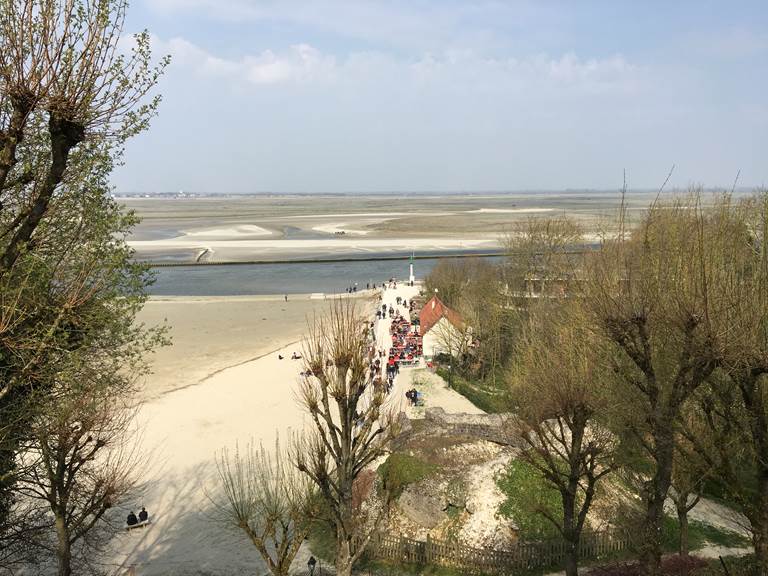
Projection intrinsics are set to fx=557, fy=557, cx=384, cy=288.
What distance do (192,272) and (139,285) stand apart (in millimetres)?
70641

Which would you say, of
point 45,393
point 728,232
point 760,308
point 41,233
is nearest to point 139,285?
point 41,233

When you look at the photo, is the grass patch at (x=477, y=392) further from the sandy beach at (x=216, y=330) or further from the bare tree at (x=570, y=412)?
the sandy beach at (x=216, y=330)

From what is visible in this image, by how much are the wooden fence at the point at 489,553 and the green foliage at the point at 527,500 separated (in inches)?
28.3

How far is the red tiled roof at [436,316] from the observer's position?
3522 centimetres

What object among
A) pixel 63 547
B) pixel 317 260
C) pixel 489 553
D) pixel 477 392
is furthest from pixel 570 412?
pixel 317 260

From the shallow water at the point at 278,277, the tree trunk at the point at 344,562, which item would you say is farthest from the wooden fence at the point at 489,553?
the shallow water at the point at 278,277

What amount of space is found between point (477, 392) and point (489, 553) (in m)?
15.6

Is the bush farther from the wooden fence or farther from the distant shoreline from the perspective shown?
the distant shoreline

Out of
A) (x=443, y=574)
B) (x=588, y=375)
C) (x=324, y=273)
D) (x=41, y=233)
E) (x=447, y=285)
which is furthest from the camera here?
(x=324, y=273)

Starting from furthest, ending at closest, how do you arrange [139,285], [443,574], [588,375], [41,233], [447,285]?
[447,285] → [443,574] → [588,375] → [139,285] → [41,233]

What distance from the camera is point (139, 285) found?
1195 cm

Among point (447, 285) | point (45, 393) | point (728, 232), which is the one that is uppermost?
point (728, 232)

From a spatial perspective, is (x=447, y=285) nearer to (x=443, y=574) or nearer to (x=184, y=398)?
(x=184, y=398)

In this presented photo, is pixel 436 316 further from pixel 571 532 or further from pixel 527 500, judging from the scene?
pixel 571 532
